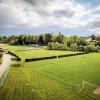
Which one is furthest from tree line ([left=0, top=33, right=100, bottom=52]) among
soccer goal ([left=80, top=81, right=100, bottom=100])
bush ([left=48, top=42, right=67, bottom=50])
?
soccer goal ([left=80, top=81, right=100, bottom=100])

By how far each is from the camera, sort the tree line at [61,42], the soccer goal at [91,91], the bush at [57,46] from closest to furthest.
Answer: the soccer goal at [91,91] → the tree line at [61,42] → the bush at [57,46]

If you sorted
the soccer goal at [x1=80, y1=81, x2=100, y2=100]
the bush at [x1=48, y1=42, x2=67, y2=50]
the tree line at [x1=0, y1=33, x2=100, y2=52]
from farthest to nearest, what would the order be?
the bush at [x1=48, y1=42, x2=67, y2=50], the tree line at [x1=0, y1=33, x2=100, y2=52], the soccer goal at [x1=80, y1=81, x2=100, y2=100]

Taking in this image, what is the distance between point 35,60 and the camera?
5438cm

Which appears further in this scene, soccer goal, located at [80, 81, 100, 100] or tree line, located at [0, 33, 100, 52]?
tree line, located at [0, 33, 100, 52]

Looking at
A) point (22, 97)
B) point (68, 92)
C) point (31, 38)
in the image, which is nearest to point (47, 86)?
point (68, 92)

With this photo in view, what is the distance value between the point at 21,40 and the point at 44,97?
150083 millimetres

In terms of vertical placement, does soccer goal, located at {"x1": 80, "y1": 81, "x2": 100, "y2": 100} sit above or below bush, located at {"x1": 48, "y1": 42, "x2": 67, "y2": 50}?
below

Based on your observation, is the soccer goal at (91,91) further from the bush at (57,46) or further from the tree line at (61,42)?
the bush at (57,46)

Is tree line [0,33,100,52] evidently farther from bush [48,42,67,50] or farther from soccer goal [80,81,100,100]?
soccer goal [80,81,100,100]

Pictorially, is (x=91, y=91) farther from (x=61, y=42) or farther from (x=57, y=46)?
(x=61, y=42)

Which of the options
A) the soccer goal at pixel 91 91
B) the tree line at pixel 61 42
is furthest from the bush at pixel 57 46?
the soccer goal at pixel 91 91

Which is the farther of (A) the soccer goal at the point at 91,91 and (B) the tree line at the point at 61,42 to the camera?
(B) the tree line at the point at 61,42

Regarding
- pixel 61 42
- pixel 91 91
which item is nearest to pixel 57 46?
pixel 61 42

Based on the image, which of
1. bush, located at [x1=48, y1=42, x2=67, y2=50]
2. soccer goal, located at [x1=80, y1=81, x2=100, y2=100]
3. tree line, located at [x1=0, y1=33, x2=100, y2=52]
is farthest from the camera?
bush, located at [x1=48, y1=42, x2=67, y2=50]
